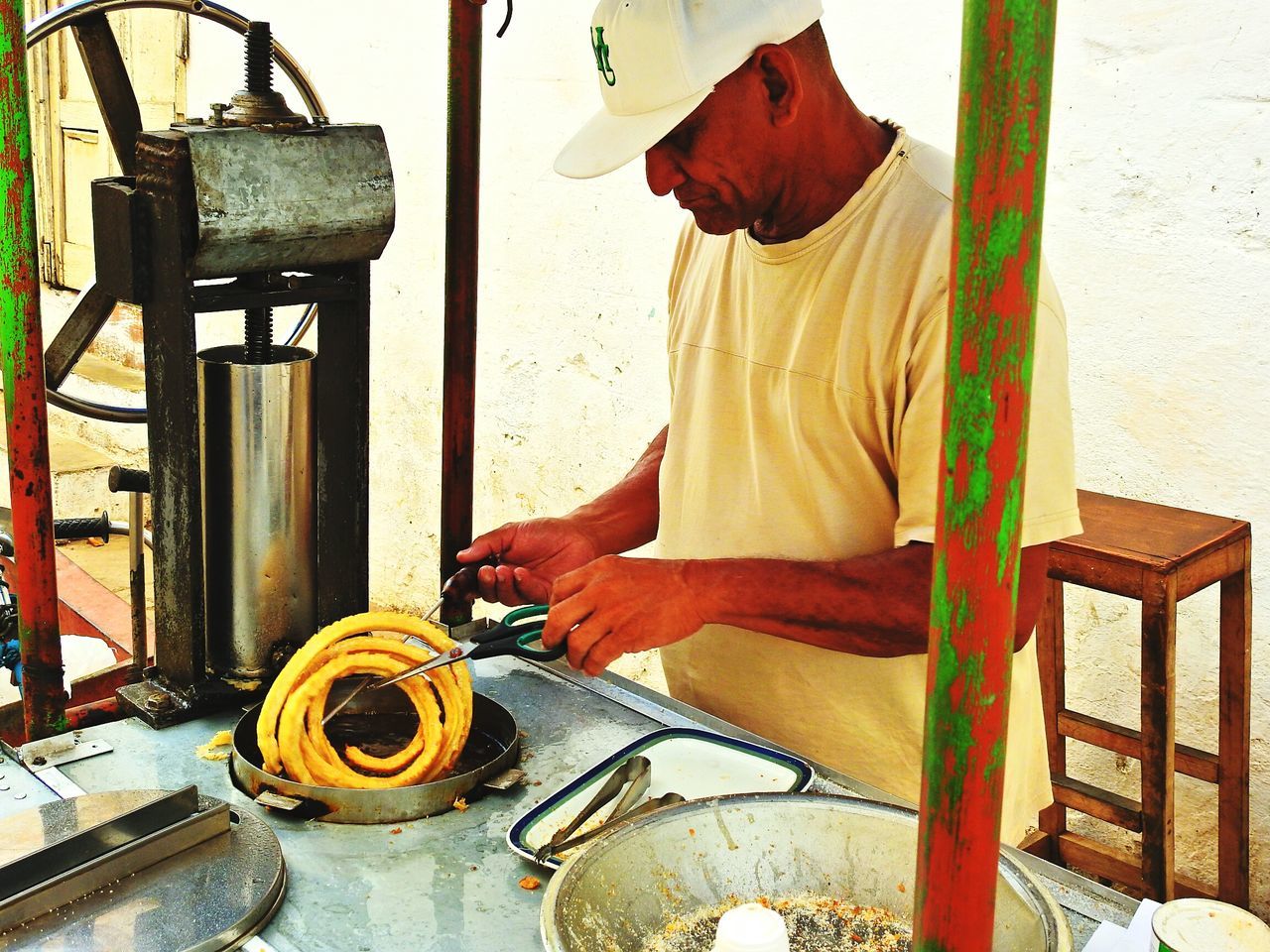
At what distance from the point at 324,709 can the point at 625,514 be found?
2.23ft

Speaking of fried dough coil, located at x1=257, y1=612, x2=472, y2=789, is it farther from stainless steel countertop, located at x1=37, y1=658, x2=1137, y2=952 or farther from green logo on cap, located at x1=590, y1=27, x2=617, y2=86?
green logo on cap, located at x1=590, y1=27, x2=617, y2=86

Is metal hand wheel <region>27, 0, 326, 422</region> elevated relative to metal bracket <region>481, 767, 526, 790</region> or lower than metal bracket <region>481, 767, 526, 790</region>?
elevated

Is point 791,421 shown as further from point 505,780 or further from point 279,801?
point 279,801

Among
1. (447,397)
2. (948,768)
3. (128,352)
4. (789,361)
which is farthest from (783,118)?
(128,352)

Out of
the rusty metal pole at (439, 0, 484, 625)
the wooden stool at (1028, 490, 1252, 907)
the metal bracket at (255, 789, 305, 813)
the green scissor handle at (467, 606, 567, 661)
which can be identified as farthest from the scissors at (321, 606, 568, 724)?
the wooden stool at (1028, 490, 1252, 907)

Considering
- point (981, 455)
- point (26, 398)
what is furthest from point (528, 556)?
point (981, 455)

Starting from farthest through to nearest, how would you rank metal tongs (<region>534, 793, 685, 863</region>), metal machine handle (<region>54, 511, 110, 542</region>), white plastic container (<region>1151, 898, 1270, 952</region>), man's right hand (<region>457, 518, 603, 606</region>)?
1. metal machine handle (<region>54, 511, 110, 542</region>)
2. man's right hand (<region>457, 518, 603, 606</region>)
3. metal tongs (<region>534, 793, 685, 863</region>)
4. white plastic container (<region>1151, 898, 1270, 952</region>)

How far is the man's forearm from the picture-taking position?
207 cm

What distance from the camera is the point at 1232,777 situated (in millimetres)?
2629

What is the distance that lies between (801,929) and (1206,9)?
218 centimetres

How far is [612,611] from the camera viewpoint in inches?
61.1

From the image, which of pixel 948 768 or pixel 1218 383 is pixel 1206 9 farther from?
pixel 948 768

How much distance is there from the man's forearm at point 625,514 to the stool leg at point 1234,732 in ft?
3.92

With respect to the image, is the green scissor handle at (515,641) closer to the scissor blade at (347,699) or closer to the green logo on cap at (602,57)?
the scissor blade at (347,699)
